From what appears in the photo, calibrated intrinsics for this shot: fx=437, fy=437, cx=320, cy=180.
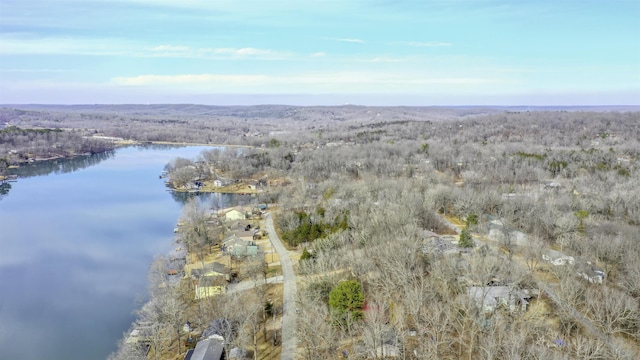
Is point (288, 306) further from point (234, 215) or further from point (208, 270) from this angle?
point (234, 215)

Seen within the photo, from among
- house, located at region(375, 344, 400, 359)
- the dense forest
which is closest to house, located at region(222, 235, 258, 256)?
the dense forest

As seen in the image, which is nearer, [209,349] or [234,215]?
[209,349]

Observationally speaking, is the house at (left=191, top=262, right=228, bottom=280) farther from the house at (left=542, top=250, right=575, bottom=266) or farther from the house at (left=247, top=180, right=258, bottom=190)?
the house at (left=247, top=180, right=258, bottom=190)

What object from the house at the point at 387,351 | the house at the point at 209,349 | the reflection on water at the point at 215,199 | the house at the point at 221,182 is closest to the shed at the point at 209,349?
the house at the point at 209,349

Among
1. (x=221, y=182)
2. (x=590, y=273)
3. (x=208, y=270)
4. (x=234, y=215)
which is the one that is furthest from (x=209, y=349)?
(x=221, y=182)

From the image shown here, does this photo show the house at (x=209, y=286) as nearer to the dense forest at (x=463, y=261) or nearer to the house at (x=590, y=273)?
the dense forest at (x=463, y=261)

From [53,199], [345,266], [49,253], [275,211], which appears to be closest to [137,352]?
[345,266]
